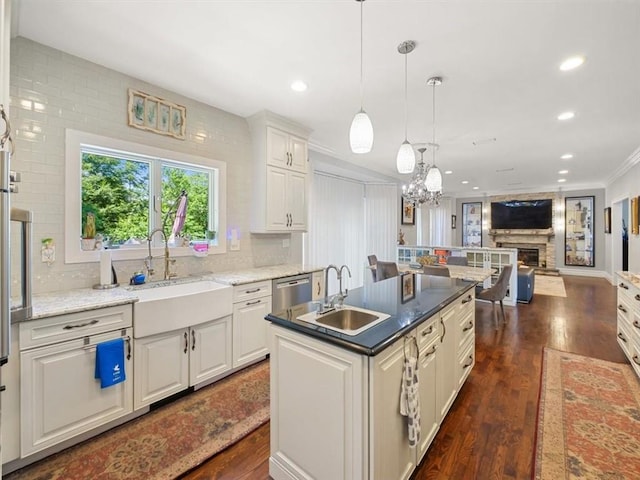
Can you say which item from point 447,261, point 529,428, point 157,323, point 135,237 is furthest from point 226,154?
point 447,261

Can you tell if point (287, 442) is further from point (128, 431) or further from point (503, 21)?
point (503, 21)

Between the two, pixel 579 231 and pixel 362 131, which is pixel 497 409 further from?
pixel 579 231

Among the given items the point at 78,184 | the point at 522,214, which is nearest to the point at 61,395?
the point at 78,184

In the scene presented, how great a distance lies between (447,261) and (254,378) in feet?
14.0

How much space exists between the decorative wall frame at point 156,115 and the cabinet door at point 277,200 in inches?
40.4

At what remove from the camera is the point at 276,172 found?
3590 mm

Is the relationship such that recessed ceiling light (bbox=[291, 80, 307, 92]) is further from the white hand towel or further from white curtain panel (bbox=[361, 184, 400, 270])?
white curtain panel (bbox=[361, 184, 400, 270])

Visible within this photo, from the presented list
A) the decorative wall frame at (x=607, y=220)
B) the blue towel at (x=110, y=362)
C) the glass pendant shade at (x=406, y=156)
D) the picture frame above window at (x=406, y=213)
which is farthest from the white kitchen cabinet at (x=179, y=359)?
the decorative wall frame at (x=607, y=220)

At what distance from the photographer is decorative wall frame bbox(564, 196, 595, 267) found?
29.1ft

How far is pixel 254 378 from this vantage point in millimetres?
2754

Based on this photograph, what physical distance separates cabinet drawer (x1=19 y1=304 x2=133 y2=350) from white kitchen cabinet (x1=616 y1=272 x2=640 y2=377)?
4.30 meters

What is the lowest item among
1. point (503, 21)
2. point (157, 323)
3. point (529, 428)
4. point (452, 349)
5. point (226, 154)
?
point (529, 428)

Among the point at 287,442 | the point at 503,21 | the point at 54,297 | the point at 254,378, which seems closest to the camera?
the point at 287,442

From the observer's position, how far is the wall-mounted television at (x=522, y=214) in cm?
951
